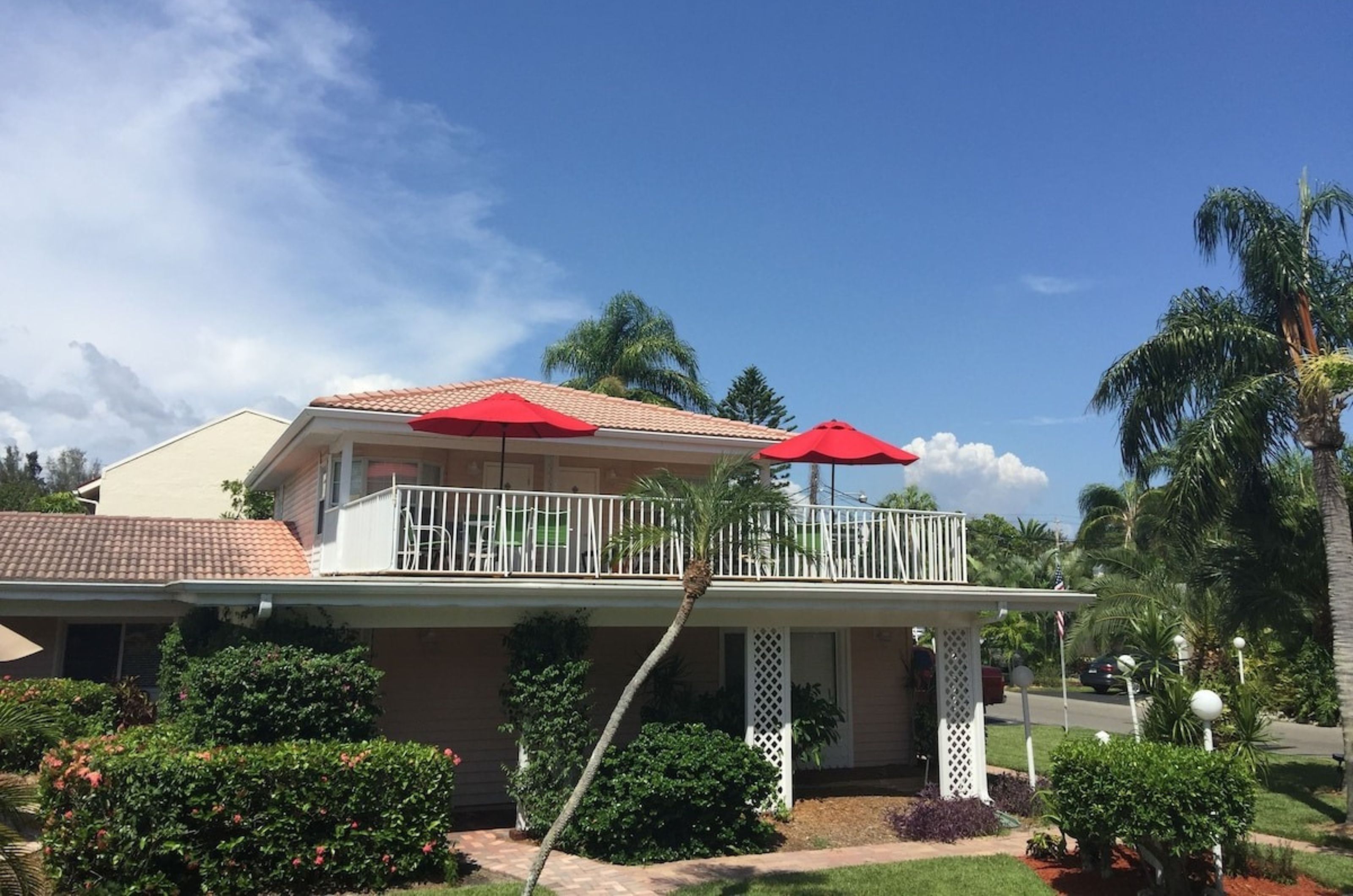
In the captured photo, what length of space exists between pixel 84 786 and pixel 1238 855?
35.6 feet

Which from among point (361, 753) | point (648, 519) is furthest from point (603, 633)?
point (361, 753)

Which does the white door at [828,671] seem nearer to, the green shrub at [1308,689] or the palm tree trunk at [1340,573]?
the palm tree trunk at [1340,573]

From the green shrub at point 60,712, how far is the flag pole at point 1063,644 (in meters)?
11.7

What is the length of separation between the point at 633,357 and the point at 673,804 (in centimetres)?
1946

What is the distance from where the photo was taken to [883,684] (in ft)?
53.9

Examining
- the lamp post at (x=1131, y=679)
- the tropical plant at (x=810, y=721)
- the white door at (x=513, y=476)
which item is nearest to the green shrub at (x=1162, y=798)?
the lamp post at (x=1131, y=679)

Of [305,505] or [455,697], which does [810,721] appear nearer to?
[455,697]

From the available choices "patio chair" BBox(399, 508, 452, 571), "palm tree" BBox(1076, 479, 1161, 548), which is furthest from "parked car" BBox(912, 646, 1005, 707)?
"palm tree" BBox(1076, 479, 1161, 548)

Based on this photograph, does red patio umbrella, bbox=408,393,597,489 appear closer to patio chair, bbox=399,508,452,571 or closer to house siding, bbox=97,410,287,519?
patio chair, bbox=399,508,452,571

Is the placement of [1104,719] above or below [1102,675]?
below

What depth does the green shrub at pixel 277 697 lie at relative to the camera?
952 cm

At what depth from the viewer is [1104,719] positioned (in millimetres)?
26062

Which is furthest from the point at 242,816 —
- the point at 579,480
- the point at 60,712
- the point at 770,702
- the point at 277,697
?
the point at 579,480

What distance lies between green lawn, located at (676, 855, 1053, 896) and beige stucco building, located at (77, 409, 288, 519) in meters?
25.0
